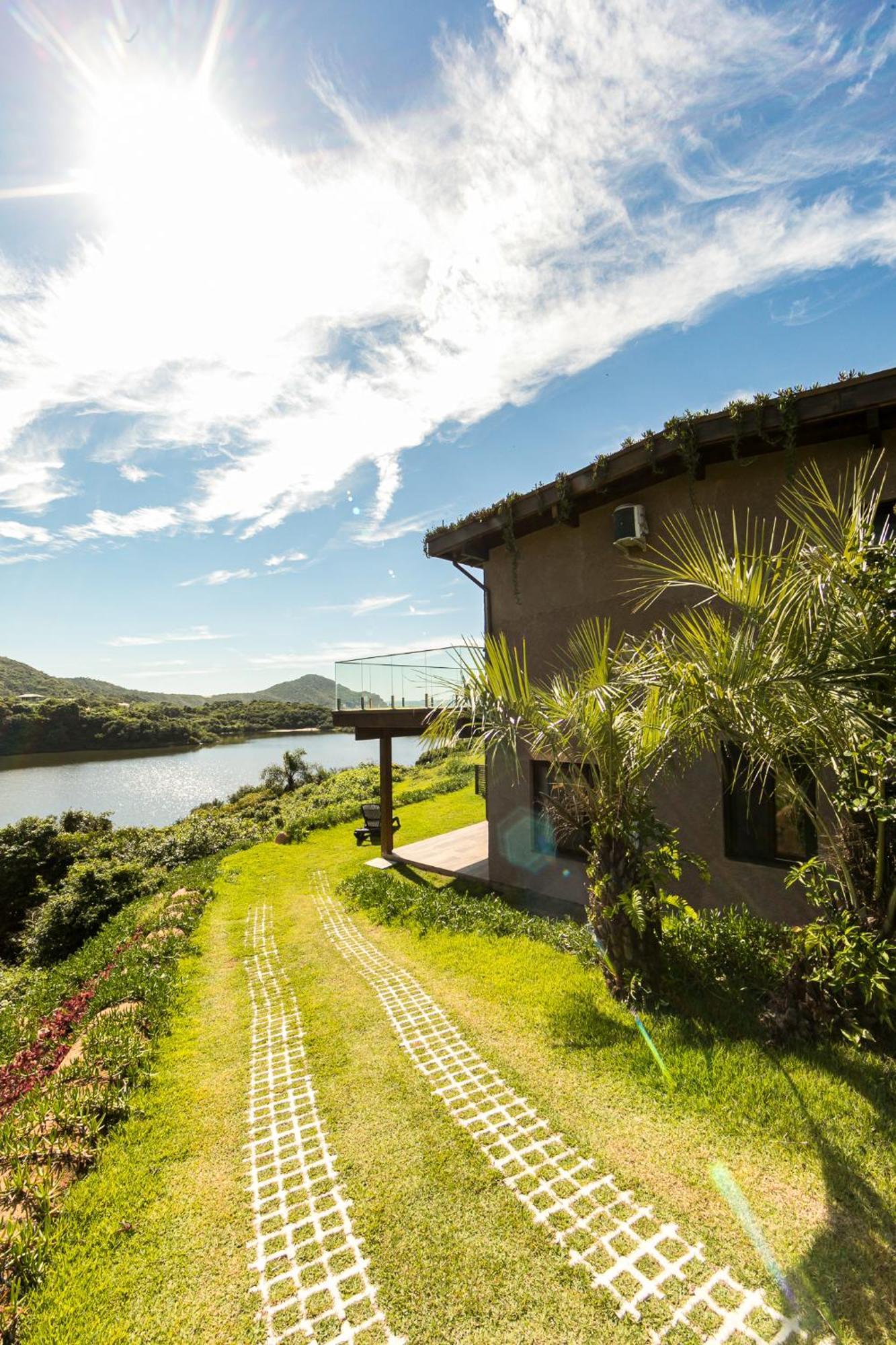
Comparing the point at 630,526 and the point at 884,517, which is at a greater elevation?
the point at 630,526

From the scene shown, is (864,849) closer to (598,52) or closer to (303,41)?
(598,52)

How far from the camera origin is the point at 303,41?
5844mm

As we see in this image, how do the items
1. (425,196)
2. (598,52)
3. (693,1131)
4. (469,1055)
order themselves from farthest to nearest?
(425,196) → (598,52) → (469,1055) → (693,1131)

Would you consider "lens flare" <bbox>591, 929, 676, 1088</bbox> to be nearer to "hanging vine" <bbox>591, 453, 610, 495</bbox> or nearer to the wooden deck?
the wooden deck

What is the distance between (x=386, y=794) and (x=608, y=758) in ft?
25.4

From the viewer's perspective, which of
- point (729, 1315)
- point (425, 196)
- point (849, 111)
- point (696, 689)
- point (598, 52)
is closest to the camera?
point (729, 1315)

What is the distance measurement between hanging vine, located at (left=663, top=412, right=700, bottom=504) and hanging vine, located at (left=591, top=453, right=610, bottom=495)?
0.82 meters

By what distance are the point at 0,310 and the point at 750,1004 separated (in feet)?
38.2

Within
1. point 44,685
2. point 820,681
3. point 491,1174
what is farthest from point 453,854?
point 44,685

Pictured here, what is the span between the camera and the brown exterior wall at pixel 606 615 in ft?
20.4

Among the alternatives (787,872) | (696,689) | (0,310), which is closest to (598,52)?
(696,689)

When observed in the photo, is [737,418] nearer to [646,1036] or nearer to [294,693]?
[646,1036]

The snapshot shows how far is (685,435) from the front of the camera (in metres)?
6.32

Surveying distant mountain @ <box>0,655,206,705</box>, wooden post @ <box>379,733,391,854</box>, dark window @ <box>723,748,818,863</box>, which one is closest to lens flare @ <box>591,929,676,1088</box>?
dark window @ <box>723,748,818,863</box>
